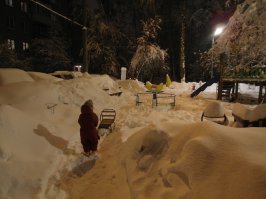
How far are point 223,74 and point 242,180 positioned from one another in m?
14.7

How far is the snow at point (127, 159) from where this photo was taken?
3.49 m

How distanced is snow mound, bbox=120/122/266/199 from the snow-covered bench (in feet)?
6.67

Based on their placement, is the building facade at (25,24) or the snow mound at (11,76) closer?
the snow mound at (11,76)

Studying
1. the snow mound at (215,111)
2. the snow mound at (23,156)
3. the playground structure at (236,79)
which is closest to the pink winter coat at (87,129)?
the snow mound at (23,156)

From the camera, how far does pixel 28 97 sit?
9125mm

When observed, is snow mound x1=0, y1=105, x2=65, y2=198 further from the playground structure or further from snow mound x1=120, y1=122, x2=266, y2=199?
the playground structure

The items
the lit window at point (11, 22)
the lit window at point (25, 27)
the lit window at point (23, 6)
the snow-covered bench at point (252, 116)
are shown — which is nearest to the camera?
the snow-covered bench at point (252, 116)

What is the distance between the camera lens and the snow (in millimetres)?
3488

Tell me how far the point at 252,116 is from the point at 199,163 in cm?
344

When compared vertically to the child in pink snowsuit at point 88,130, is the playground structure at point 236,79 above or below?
above

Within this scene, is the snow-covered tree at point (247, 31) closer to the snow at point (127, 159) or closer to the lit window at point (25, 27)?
the snow at point (127, 159)

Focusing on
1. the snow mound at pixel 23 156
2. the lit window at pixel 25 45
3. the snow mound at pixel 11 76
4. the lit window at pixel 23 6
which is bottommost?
the snow mound at pixel 23 156

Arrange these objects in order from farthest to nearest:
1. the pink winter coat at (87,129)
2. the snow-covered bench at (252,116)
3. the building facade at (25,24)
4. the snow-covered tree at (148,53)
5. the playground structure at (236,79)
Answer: the building facade at (25,24) → the snow-covered tree at (148,53) → the playground structure at (236,79) → the pink winter coat at (87,129) → the snow-covered bench at (252,116)

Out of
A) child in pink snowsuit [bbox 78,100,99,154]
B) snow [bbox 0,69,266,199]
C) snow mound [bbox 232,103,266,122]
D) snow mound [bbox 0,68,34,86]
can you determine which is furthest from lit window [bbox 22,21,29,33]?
A: snow mound [bbox 232,103,266,122]
